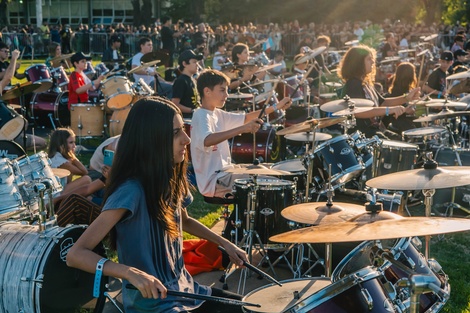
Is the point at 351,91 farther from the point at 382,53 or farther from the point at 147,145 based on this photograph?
the point at 382,53

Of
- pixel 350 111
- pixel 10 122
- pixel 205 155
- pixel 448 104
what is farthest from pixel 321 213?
pixel 10 122

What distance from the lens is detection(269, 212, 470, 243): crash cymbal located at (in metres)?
3.37

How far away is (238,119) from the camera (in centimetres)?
750

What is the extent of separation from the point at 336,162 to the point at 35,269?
3.14 metres

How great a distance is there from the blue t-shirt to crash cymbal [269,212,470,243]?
2.11 ft

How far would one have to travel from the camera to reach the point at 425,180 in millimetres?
4664

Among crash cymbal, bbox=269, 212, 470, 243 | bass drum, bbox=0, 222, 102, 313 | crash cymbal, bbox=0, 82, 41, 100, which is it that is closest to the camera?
crash cymbal, bbox=269, 212, 470, 243

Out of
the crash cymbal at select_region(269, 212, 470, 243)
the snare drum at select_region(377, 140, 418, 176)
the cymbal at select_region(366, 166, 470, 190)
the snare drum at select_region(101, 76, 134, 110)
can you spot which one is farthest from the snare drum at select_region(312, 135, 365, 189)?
the snare drum at select_region(101, 76, 134, 110)

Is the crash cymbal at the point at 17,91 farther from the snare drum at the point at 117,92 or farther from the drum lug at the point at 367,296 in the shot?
the drum lug at the point at 367,296

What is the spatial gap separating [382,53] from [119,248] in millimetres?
21490

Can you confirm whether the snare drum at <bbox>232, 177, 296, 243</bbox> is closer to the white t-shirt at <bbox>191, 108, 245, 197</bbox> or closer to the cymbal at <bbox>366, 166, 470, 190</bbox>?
the white t-shirt at <bbox>191, 108, 245, 197</bbox>

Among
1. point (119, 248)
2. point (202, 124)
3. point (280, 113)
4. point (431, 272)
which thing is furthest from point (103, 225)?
point (280, 113)

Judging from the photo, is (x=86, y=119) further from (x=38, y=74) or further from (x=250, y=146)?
(x=250, y=146)

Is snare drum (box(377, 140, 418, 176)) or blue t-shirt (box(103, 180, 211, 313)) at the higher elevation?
blue t-shirt (box(103, 180, 211, 313))
